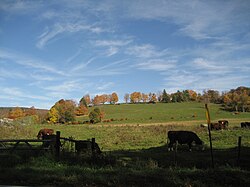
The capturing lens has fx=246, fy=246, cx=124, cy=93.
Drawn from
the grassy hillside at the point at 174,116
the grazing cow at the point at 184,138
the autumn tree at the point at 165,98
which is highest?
the autumn tree at the point at 165,98

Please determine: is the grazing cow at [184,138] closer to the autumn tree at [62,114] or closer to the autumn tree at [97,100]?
the autumn tree at [62,114]

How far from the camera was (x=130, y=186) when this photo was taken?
6.12m

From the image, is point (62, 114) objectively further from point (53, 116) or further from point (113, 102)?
point (113, 102)

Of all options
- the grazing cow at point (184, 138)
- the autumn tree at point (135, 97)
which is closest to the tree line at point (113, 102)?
the autumn tree at point (135, 97)

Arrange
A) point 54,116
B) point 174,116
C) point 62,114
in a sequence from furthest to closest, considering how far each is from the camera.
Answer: point 54,116 < point 62,114 < point 174,116

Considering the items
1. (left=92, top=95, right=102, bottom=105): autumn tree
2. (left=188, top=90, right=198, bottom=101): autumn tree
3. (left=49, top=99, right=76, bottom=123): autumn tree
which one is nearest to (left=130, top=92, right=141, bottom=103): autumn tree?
(left=92, top=95, right=102, bottom=105): autumn tree

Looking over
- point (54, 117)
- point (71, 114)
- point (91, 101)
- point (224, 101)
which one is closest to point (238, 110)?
point (224, 101)

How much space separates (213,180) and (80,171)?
12.6ft

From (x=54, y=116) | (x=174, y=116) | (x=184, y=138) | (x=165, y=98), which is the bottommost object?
(x=184, y=138)

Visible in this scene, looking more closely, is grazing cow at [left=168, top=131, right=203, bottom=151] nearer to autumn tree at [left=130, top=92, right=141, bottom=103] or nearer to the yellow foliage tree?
the yellow foliage tree

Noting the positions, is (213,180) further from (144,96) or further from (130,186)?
(144,96)

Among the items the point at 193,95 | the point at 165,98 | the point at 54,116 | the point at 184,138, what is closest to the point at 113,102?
the point at 165,98

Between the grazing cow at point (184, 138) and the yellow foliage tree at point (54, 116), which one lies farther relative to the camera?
the yellow foliage tree at point (54, 116)

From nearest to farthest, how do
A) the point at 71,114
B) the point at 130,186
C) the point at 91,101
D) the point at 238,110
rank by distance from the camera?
the point at 130,186, the point at 71,114, the point at 238,110, the point at 91,101
